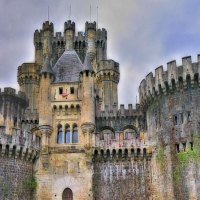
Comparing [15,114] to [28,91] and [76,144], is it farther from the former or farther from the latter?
[76,144]

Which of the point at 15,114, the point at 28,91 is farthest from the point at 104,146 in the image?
the point at 28,91

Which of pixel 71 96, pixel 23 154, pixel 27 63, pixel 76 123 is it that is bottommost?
pixel 23 154

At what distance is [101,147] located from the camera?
38.7 m

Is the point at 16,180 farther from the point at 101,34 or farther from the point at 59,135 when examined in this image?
the point at 101,34

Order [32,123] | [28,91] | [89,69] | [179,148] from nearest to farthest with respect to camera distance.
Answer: [179,148], [89,69], [32,123], [28,91]

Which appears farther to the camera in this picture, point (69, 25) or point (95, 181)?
point (69, 25)

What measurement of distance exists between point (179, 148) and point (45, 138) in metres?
11.9

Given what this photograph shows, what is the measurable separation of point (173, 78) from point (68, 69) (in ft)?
37.8

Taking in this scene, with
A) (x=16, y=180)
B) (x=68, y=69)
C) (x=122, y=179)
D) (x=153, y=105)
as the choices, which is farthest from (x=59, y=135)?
(x=153, y=105)

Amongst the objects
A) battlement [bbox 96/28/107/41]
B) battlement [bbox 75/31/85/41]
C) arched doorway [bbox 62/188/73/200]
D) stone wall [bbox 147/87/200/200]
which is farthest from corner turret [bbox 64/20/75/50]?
arched doorway [bbox 62/188/73/200]

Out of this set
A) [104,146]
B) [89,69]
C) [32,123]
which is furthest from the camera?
[32,123]

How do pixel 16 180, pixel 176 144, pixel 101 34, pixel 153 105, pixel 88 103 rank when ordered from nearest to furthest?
pixel 176 144
pixel 16 180
pixel 153 105
pixel 88 103
pixel 101 34

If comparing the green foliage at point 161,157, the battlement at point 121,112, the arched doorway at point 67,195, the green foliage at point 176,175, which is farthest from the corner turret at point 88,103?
the green foliage at point 176,175

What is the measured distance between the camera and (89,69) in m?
41.4
